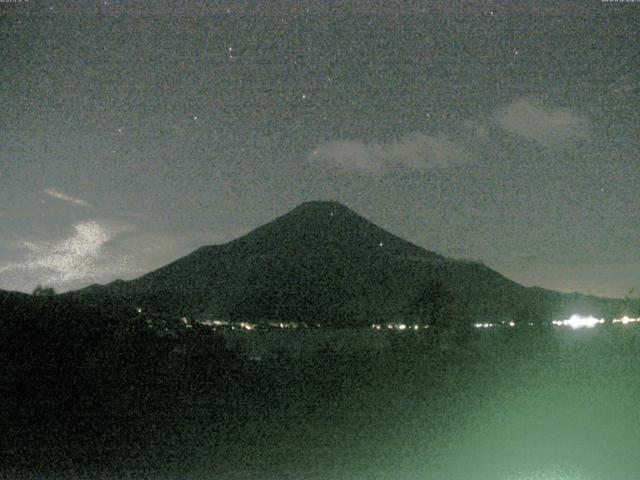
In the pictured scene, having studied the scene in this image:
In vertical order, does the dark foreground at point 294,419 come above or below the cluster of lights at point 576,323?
below

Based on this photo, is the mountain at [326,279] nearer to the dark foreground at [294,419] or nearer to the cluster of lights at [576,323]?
the cluster of lights at [576,323]

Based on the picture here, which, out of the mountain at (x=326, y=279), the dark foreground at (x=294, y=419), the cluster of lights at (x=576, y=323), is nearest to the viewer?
the dark foreground at (x=294, y=419)

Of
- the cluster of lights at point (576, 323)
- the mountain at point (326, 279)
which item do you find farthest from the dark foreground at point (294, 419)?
the mountain at point (326, 279)

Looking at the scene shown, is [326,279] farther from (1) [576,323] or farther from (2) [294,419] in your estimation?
(2) [294,419]

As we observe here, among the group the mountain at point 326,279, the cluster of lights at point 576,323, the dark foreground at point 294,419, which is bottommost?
the dark foreground at point 294,419

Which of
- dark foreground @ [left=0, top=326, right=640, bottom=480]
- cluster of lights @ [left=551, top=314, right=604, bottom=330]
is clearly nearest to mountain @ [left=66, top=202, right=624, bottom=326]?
cluster of lights @ [left=551, top=314, right=604, bottom=330]

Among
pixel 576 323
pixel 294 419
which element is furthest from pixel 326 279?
pixel 294 419

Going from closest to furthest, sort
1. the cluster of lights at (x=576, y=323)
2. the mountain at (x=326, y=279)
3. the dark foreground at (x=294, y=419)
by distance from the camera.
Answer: the dark foreground at (x=294, y=419) < the cluster of lights at (x=576, y=323) < the mountain at (x=326, y=279)
